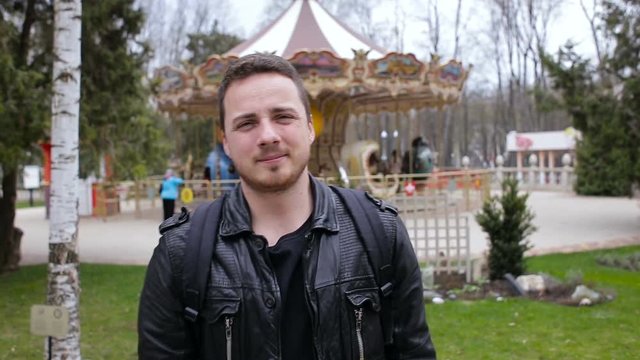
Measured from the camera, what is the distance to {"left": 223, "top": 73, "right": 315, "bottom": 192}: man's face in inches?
70.4

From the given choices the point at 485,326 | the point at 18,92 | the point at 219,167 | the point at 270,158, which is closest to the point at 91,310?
the point at 18,92

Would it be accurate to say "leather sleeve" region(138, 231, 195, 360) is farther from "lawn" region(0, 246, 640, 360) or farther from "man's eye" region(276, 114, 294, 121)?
"lawn" region(0, 246, 640, 360)

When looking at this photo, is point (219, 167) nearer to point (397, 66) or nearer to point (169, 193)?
point (169, 193)

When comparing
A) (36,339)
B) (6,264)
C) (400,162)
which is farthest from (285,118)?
(400,162)

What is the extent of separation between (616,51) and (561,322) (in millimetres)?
11503

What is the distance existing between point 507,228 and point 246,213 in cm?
818

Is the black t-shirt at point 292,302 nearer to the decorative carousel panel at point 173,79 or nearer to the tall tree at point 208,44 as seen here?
the decorative carousel panel at point 173,79

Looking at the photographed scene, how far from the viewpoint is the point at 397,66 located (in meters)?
18.6

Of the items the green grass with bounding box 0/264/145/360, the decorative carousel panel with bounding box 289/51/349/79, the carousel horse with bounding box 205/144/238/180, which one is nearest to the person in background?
the carousel horse with bounding box 205/144/238/180

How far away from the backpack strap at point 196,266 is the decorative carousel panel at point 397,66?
1662 cm

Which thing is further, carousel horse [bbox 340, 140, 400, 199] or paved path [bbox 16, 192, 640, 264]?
carousel horse [bbox 340, 140, 400, 199]

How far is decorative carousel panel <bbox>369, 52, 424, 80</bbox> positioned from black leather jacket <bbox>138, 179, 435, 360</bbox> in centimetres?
1655

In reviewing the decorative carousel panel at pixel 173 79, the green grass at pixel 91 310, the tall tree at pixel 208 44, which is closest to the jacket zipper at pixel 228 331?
the green grass at pixel 91 310

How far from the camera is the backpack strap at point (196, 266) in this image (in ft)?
5.74
